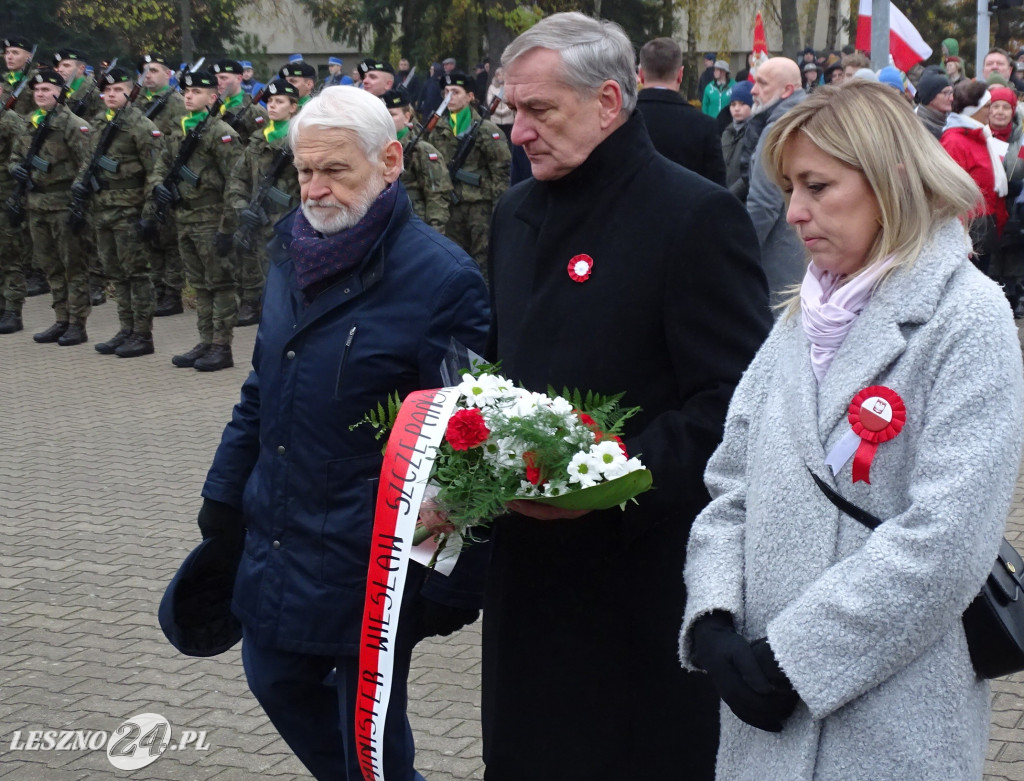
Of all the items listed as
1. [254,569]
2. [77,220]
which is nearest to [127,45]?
[77,220]

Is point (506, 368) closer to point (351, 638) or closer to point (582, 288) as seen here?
point (582, 288)

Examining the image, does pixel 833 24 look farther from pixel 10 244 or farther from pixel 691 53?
pixel 10 244

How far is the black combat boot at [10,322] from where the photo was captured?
1291cm

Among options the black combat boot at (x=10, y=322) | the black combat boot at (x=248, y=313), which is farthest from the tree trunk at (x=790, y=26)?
the black combat boot at (x=10, y=322)

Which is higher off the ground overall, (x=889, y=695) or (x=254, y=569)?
(x=889, y=695)

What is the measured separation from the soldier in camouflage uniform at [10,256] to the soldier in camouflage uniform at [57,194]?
0.75 meters

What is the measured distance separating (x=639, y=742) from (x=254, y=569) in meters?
1.00

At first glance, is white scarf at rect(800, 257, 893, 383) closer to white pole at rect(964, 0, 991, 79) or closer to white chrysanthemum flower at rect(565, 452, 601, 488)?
white chrysanthemum flower at rect(565, 452, 601, 488)

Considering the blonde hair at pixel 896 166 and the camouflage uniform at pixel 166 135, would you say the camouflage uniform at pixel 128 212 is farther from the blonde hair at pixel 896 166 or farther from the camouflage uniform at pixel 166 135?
the blonde hair at pixel 896 166

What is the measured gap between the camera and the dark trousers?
317 centimetres

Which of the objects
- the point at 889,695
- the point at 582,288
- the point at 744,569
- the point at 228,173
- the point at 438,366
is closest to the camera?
the point at 889,695

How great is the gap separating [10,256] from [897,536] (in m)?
12.3

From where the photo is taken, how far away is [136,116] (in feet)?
38.0

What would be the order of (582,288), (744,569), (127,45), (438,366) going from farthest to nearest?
(127,45) < (438,366) < (582,288) < (744,569)
